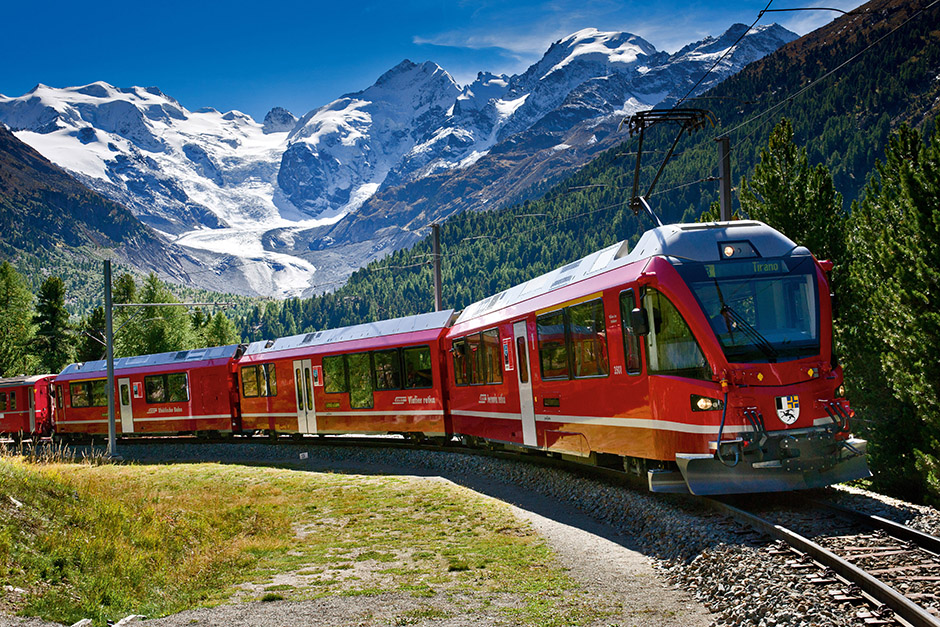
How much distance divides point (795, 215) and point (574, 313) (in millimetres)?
12086

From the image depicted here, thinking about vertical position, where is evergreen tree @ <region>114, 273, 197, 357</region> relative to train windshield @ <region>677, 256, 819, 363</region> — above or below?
above

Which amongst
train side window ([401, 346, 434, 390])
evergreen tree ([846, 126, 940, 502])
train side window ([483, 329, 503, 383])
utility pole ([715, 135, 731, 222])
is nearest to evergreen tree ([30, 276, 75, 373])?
train side window ([401, 346, 434, 390])

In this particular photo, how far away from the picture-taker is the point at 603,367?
12172mm

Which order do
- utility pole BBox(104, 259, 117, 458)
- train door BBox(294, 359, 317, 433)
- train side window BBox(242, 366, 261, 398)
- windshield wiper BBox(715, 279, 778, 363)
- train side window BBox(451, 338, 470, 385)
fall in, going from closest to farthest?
windshield wiper BBox(715, 279, 778, 363)
train side window BBox(451, 338, 470, 385)
train door BBox(294, 359, 317, 433)
train side window BBox(242, 366, 261, 398)
utility pole BBox(104, 259, 117, 458)

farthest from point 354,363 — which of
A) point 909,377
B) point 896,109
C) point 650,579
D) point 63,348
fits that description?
point 896,109

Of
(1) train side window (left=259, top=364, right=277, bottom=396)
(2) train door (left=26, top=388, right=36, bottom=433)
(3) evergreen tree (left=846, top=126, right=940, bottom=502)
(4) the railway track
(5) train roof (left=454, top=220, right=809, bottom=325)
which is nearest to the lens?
(4) the railway track

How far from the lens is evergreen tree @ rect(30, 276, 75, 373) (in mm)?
71312

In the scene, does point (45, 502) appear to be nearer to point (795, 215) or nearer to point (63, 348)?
point (795, 215)

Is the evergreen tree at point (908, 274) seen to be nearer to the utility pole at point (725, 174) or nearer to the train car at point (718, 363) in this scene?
the utility pole at point (725, 174)

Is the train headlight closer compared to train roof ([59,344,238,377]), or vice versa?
the train headlight

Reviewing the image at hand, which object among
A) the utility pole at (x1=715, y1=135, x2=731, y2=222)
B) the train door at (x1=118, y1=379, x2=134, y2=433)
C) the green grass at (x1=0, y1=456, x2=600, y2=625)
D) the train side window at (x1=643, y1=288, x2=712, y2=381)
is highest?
the utility pole at (x1=715, y1=135, x2=731, y2=222)

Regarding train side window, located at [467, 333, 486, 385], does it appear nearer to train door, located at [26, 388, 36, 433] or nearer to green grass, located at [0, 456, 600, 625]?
green grass, located at [0, 456, 600, 625]

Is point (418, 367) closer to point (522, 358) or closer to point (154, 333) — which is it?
point (522, 358)

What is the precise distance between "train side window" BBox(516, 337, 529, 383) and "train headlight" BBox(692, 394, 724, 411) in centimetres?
543
